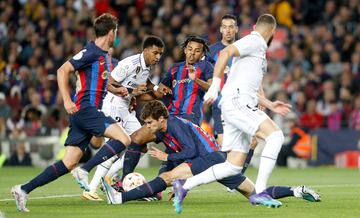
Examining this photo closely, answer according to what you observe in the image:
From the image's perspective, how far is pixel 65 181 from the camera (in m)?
17.3

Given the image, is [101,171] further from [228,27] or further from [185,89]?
[228,27]

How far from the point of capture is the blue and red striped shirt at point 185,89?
13836 millimetres

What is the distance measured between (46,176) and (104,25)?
1.87 m

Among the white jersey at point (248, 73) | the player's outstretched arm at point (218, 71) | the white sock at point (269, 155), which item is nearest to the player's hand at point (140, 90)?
the white jersey at point (248, 73)

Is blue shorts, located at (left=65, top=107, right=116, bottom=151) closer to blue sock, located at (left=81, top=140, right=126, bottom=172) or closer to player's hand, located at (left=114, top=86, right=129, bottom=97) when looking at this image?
blue sock, located at (left=81, top=140, right=126, bottom=172)

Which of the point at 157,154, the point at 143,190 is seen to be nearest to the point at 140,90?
the point at 157,154

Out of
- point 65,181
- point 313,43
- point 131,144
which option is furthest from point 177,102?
point 313,43

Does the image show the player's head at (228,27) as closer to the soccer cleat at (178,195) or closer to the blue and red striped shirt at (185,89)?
the blue and red striped shirt at (185,89)

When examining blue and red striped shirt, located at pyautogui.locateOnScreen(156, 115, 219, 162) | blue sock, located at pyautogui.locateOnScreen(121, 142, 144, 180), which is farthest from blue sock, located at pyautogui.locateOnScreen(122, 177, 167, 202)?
blue sock, located at pyautogui.locateOnScreen(121, 142, 144, 180)

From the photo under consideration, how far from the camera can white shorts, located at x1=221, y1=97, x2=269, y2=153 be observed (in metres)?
11.1

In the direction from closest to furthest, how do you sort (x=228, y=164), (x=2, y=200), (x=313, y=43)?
1. (x=228, y=164)
2. (x=2, y=200)
3. (x=313, y=43)

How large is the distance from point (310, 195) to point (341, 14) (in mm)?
13891

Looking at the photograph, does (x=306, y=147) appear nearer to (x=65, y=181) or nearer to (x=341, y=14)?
(x=341, y=14)

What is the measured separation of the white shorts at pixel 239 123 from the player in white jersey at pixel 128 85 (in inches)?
89.9
